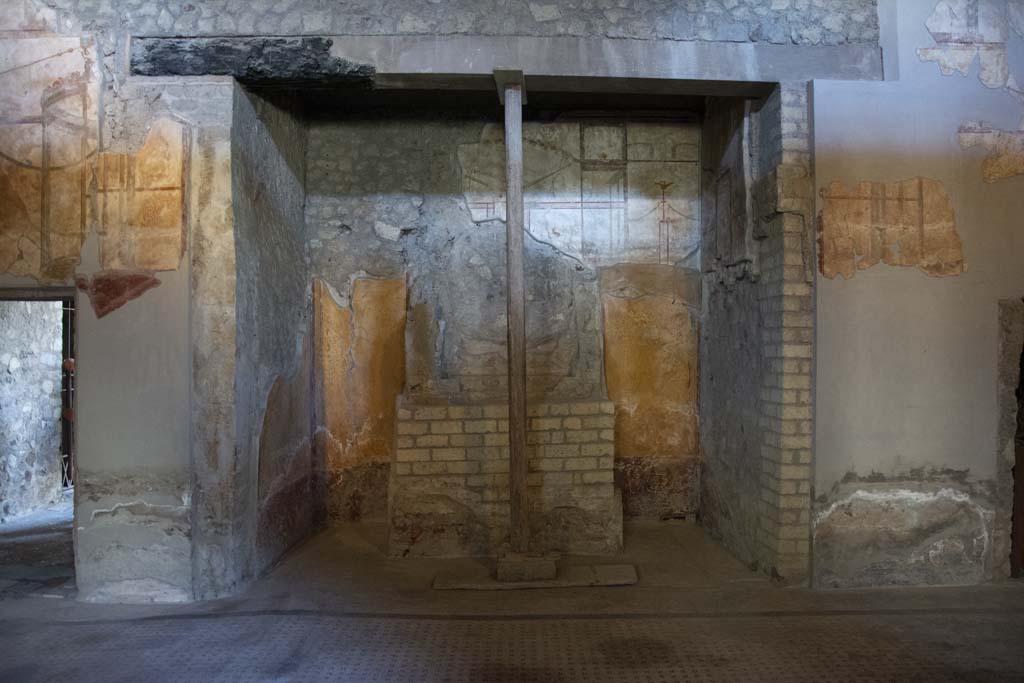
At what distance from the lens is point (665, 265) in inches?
200

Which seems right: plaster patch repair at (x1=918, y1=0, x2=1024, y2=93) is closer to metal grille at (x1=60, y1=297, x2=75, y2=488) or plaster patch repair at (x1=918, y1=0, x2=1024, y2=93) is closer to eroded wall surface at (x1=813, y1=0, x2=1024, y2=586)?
eroded wall surface at (x1=813, y1=0, x2=1024, y2=586)

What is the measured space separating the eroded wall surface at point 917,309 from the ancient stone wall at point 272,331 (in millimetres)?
3273

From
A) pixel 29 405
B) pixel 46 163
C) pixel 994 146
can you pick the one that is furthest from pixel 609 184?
pixel 29 405

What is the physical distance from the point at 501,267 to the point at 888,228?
2.61 m

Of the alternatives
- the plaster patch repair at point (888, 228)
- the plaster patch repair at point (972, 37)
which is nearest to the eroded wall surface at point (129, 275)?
the plaster patch repair at point (888, 228)

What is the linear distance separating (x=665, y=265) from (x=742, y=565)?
89.7 inches

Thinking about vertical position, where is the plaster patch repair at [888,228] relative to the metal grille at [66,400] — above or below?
above

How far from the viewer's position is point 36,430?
5.62 meters

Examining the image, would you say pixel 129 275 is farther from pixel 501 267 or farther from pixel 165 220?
pixel 501 267

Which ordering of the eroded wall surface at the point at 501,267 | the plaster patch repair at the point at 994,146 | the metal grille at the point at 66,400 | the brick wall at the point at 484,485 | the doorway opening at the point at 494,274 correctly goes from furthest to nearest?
the metal grille at the point at 66,400 → the eroded wall surface at the point at 501,267 → the doorway opening at the point at 494,274 → the brick wall at the point at 484,485 → the plaster patch repair at the point at 994,146

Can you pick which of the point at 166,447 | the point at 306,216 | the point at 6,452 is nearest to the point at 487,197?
the point at 306,216

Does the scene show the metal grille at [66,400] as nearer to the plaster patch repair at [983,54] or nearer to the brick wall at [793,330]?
the brick wall at [793,330]

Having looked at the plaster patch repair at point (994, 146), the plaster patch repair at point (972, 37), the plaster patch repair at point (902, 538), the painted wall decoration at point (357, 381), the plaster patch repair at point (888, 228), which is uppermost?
the plaster patch repair at point (972, 37)

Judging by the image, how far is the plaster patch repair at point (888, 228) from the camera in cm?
359
